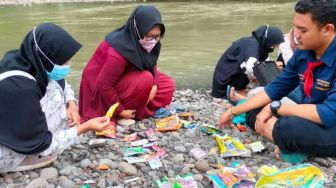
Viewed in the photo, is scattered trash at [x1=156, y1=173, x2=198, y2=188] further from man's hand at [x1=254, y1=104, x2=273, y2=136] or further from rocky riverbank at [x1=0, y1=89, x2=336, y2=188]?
man's hand at [x1=254, y1=104, x2=273, y2=136]

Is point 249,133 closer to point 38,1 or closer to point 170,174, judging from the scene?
point 170,174

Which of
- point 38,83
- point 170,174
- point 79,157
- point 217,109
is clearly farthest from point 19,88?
point 217,109

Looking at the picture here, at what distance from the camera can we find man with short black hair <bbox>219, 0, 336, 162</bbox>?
254 cm

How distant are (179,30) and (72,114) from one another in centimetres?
873

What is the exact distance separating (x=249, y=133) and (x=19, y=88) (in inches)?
73.7

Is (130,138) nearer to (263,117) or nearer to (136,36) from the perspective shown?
(136,36)

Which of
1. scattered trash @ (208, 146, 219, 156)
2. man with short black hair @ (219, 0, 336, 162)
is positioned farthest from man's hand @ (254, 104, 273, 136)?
scattered trash @ (208, 146, 219, 156)

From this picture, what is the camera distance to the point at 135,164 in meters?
2.89

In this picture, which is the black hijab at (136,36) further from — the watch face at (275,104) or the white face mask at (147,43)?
the watch face at (275,104)

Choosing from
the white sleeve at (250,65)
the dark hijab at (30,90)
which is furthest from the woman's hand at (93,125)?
the white sleeve at (250,65)

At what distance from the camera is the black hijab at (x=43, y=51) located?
8.54 feet

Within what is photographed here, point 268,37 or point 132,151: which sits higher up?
point 268,37

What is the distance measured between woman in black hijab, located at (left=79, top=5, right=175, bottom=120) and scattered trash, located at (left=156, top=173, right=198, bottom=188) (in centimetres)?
121

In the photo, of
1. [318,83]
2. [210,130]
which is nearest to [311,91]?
[318,83]
